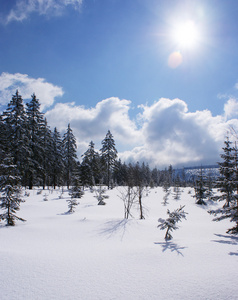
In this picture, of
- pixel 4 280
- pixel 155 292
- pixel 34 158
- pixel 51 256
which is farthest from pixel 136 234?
pixel 34 158

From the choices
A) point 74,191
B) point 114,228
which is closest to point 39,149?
point 74,191

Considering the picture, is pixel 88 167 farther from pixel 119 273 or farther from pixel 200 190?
pixel 119 273

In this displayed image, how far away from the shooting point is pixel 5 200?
9578 mm

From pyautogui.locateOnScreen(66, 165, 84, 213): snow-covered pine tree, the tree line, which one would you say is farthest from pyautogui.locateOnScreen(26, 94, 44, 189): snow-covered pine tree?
pyautogui.locateOnScreen(66, 165, 84, 213): snow-covered pine tree

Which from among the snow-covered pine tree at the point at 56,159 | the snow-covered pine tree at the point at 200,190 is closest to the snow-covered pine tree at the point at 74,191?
the snow-covered pine tree at the point at 56,159

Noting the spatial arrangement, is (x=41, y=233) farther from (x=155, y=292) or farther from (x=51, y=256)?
(x=155, y=292)

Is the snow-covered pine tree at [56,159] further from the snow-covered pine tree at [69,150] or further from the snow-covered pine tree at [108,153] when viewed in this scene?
the snow-covered pine tree at [108,153]

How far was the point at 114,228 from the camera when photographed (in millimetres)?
9289

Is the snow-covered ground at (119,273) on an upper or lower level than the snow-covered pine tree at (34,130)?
lower

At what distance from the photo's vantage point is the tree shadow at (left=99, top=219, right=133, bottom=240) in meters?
8.48

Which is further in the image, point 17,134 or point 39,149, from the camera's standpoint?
point 39,149

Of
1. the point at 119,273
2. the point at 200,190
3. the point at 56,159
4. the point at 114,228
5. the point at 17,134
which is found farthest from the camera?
the point at 56,159

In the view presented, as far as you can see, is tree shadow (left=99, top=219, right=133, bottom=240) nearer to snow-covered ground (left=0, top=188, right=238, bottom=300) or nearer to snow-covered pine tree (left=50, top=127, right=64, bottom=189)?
snow-covered ground (left=0, top=188, right=238, bottom=300)

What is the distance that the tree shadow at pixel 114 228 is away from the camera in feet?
27.8
